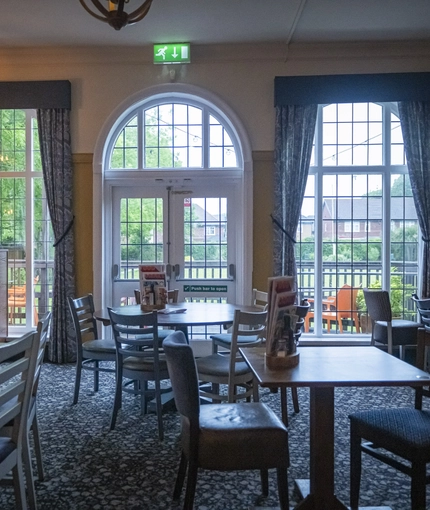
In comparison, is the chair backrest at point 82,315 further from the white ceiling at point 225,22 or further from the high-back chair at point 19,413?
the white ceiling at point 225,22

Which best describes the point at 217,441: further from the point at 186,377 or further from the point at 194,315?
the point at 194,315

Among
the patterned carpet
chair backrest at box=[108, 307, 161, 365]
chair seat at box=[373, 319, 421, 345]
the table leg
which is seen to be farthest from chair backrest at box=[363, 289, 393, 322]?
the table leg

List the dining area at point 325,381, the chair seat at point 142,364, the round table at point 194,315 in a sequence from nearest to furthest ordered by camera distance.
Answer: the dining area at point 325,381 → the chair seat at point 142,364 → the round table at point 194,315

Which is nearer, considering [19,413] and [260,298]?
[19,413]

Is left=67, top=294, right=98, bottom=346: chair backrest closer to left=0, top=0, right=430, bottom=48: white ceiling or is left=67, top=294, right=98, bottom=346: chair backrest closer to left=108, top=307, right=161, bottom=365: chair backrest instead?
left=108, top=307, right=161, bottom=365: chair backrest

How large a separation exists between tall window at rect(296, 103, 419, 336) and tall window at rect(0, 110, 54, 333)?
333 cm

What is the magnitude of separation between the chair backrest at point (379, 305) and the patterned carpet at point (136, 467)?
1094mm

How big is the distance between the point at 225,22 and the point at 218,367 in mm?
3731

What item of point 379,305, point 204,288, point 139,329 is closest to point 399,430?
point 139,329

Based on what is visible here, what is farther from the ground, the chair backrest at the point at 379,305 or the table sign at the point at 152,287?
the table sign at the point at 152,287

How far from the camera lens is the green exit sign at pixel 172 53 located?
5.71m

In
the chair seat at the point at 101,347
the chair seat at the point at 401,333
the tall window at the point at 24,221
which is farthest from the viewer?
the tall window at the point at 24,221

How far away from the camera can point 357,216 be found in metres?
6.12

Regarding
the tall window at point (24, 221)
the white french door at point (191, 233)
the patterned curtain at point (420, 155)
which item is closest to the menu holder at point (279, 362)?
the white french door at point (191, 233)
